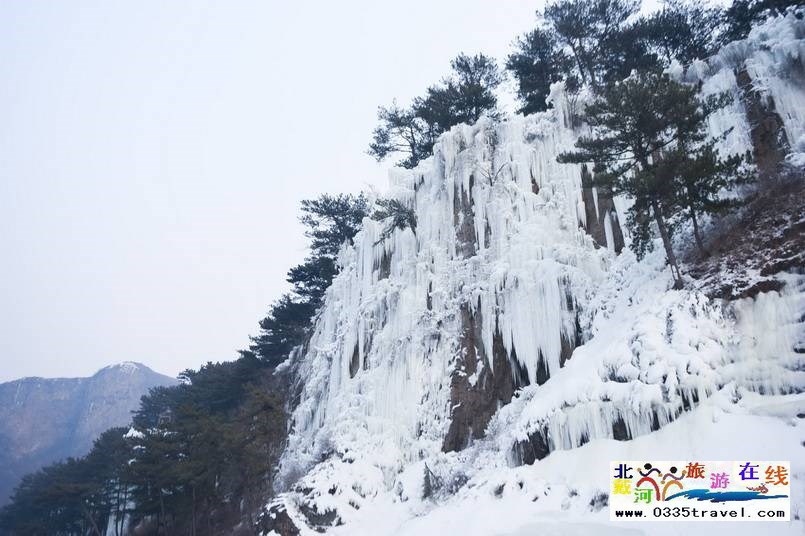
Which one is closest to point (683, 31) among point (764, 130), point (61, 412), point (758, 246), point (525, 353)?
point (764, 130)

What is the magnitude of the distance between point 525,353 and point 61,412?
114951mm

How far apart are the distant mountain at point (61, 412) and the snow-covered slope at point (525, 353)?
9130 centimetres

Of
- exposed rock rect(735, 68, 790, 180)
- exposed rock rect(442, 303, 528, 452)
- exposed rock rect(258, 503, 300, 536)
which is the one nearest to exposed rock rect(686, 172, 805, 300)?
exposed rock rect(735, 68, 790, 180)

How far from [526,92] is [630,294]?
1438cm

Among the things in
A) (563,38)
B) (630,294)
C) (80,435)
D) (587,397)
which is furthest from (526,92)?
(80,435)

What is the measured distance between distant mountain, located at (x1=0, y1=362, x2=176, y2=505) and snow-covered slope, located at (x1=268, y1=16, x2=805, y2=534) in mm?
91296

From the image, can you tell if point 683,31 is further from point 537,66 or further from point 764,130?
point 764,130

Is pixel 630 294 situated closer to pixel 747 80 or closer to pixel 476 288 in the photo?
pixel 476 288

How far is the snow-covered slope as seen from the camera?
8.93 metres

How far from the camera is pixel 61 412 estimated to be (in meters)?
96.8

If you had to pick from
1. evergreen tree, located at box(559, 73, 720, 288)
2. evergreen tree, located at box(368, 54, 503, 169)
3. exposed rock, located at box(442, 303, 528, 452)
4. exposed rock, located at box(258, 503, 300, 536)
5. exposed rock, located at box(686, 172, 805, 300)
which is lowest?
exposed rock, located at box(258, 503, 300, 536)

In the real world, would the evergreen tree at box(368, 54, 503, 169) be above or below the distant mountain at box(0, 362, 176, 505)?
above

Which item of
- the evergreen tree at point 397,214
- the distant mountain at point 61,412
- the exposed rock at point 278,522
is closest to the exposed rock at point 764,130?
the evergreen tree at point 397,214

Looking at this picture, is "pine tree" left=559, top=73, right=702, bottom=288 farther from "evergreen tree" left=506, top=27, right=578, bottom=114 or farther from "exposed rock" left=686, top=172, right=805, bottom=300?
"evergreen tree" left=506, top=27, right=578, bottom=114
